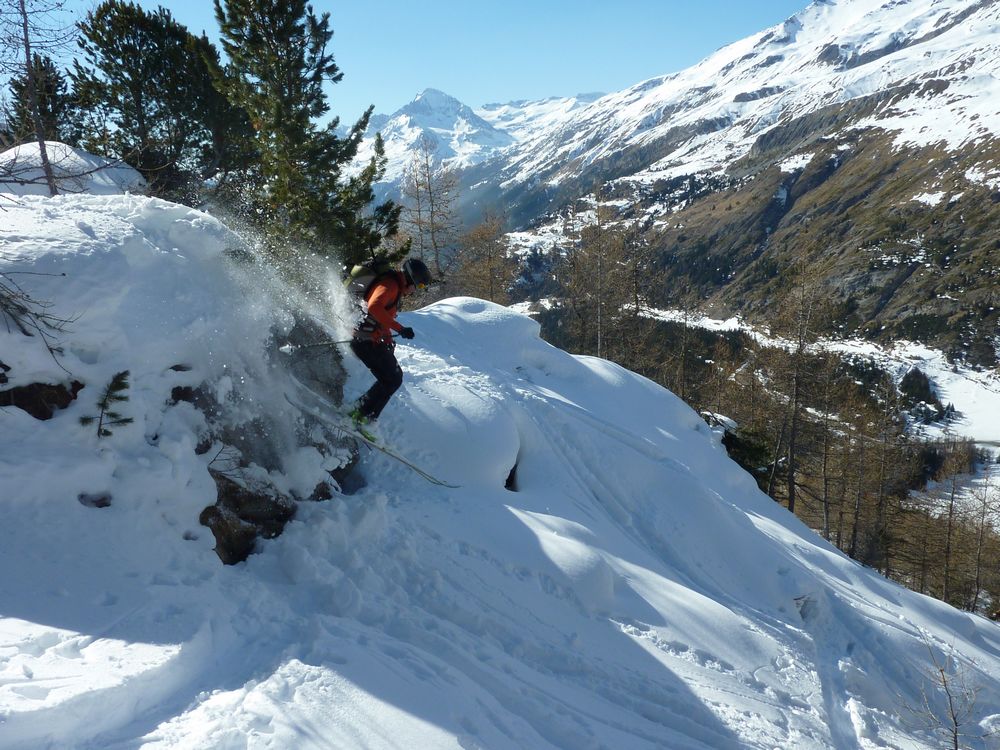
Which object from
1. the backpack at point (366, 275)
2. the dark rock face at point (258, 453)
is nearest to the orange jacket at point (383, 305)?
the backpack at point (366, 275)

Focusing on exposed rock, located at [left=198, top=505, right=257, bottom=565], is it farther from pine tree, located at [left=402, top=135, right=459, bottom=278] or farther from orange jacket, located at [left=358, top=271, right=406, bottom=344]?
pine tree, located at [left=402, top=135, right=459, bottom=278]

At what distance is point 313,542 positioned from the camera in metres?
6.48

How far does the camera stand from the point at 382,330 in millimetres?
7988

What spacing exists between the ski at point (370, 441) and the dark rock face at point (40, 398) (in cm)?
252

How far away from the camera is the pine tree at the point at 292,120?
1703cm

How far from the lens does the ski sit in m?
7.76

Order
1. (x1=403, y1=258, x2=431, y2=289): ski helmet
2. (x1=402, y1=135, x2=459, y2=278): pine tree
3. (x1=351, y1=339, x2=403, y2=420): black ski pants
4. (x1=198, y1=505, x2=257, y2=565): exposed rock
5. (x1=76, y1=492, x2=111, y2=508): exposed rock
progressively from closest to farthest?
(x1=76, y1=492, x2=111, y2=508): exposed rock < (x1=198, y1=505, x2=257, y2=565): exposed rock < (x1=403, y1=258, x2=431, y2=289): ski helmet < (x1=351, y1=339, x2=403, y2=420): black ski pants < (x1=402, y1=135, x2=459, y2=278): pine tree

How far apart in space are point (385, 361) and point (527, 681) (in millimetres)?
4871

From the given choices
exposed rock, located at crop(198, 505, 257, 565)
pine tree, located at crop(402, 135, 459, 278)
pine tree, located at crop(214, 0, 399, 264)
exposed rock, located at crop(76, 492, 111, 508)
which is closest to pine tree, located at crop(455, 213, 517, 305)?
pine tree, located at crop(402, 135, 459, 278)

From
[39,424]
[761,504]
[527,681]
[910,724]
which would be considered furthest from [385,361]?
[761,504]

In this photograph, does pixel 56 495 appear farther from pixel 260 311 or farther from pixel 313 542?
pixel 260 311

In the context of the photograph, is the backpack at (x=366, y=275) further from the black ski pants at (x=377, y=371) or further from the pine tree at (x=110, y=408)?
the pine tree at (x=110, y=408)

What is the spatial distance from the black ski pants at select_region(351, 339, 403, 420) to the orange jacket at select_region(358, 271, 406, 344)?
0.27 m

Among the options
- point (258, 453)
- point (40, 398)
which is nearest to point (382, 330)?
point (258, 453)
